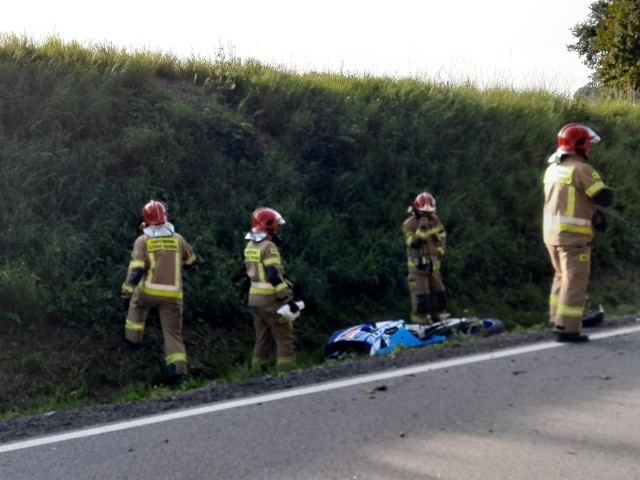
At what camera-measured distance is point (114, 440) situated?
20.6 ft

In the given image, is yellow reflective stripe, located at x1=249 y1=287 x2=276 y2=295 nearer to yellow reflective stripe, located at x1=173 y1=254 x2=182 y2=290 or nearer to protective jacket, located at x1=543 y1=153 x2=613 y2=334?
yellow reflective stripe, located at x1=173 y1=254 x2=182 y2=290

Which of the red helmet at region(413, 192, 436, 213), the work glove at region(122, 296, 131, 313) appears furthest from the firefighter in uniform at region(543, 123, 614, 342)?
the work glove at region(122, 296, 131, 313)

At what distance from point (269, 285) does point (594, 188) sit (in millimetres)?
3870

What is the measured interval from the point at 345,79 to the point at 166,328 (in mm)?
8907

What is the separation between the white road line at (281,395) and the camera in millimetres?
6473

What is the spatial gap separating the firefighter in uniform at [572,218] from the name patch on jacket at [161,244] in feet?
13.6

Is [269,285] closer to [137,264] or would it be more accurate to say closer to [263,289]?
[263,289]

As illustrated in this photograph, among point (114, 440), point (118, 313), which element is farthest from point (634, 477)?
point (118, 313)

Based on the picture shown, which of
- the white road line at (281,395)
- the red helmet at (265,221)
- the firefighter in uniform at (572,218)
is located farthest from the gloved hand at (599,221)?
the red helmet at (265,221)

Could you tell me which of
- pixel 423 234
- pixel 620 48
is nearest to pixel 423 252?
pixel 423 234

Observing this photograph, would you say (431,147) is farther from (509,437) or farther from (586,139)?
(509,437)

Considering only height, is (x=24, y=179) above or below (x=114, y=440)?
above

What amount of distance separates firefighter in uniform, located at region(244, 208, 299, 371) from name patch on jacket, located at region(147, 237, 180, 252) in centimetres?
82

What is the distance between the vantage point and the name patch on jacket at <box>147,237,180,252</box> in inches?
430
